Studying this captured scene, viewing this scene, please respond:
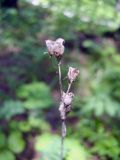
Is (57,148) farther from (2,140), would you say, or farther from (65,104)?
(65,104)

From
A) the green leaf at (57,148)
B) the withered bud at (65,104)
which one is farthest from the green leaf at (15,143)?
the withered bud at (65,104)

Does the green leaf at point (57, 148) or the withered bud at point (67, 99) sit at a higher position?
the withered bud at point (67, 99)

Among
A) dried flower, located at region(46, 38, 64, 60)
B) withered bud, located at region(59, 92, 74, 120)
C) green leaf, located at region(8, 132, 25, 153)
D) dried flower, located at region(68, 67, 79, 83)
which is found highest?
dried flower, located at region(46, 38, 64, 60)

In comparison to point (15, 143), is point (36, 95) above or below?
above

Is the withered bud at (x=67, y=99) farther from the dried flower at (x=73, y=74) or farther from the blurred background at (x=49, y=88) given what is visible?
the blurred background at (x=49, y=88)

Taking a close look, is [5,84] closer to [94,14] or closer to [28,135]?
[28,135]

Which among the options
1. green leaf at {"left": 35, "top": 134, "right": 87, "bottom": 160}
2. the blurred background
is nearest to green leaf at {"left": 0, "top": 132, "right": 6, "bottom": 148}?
the blurred background

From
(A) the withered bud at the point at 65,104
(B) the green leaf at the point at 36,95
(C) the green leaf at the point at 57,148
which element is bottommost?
(C) the green leaf at the point at 57,148

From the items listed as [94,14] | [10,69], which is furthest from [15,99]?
[94,14]

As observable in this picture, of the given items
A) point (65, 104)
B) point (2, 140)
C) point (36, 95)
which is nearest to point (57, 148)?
point (2, 140)

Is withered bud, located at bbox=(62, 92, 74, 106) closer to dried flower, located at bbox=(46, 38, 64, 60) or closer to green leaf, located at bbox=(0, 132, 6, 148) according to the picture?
dried flower, located at bbox=(46, 38, 64, 60)
